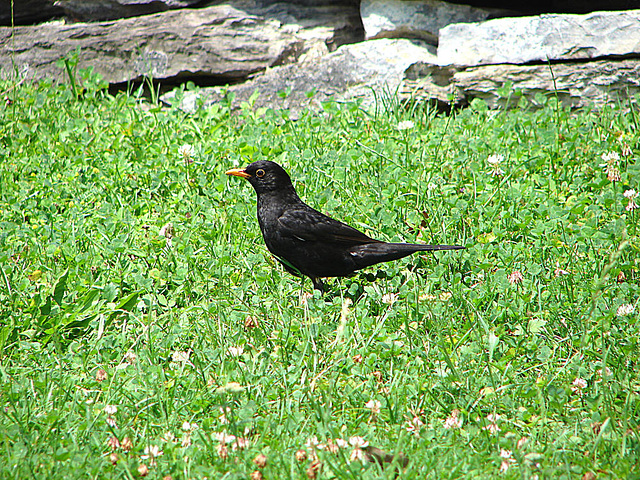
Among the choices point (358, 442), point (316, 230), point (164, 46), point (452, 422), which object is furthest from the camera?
point (164, 46)

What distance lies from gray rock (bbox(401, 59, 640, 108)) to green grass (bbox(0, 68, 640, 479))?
0.64ft

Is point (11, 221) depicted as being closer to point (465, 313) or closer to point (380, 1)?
point (465, 313)

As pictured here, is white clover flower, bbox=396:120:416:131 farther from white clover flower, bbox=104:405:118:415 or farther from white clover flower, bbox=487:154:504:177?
white clover flower, bbox=104:405:118:415

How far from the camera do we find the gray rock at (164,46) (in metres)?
6.67

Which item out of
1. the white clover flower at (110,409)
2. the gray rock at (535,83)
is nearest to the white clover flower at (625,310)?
the white clover flower at (110,409)

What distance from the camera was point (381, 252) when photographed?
12.9 ft

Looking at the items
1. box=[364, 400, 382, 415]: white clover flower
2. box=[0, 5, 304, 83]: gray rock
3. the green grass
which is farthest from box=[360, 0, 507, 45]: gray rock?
box=[364, 400, 382, 415]: white clover flower

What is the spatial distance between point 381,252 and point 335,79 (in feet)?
10.5

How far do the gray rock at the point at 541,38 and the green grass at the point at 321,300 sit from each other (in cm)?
55

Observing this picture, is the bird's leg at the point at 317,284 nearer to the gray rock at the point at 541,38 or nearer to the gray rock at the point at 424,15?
the gray rock at the point at 541,38

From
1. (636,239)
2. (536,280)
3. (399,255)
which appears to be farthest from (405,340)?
(636,239)

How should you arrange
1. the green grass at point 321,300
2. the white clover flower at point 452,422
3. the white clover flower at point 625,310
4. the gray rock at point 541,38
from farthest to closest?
the gray rock at point 541,38 < the white clover flower at point 625,310 < the white clover flower at point 452,422 < the green grass at point 321,300

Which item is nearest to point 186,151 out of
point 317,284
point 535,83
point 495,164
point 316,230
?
point 316,230

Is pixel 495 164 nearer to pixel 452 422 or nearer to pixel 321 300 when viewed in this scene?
pixel 321 300
